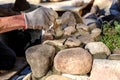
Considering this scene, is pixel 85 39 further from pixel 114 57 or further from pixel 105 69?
pixel 105 69

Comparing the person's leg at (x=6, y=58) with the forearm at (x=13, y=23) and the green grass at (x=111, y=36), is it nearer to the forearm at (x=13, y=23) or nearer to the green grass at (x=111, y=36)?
the green grass at (x=111, y=36)

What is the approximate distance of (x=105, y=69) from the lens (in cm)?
362

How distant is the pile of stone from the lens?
3676 mm

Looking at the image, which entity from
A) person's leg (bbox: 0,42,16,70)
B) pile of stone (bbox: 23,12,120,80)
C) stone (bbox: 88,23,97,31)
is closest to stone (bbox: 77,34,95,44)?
pile of stone (bbox: 23,12,120,80)

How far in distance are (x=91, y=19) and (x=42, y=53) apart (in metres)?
1.17

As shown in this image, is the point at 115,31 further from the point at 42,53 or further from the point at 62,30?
the point at 42,53

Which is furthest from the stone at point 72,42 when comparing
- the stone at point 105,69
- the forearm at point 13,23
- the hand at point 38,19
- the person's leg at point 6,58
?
the person's leg at point 6,58

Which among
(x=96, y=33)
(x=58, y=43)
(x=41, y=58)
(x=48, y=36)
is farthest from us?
(x=48, y=36)

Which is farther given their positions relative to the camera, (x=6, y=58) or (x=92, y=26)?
(x=6, y=58)

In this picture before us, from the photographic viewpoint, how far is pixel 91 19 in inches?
189

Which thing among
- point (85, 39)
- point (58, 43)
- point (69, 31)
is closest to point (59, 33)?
point (69, 31)

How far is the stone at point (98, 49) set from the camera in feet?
12.6

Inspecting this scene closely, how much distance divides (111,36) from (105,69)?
2.33ft

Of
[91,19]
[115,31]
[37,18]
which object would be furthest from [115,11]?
[37,18]
